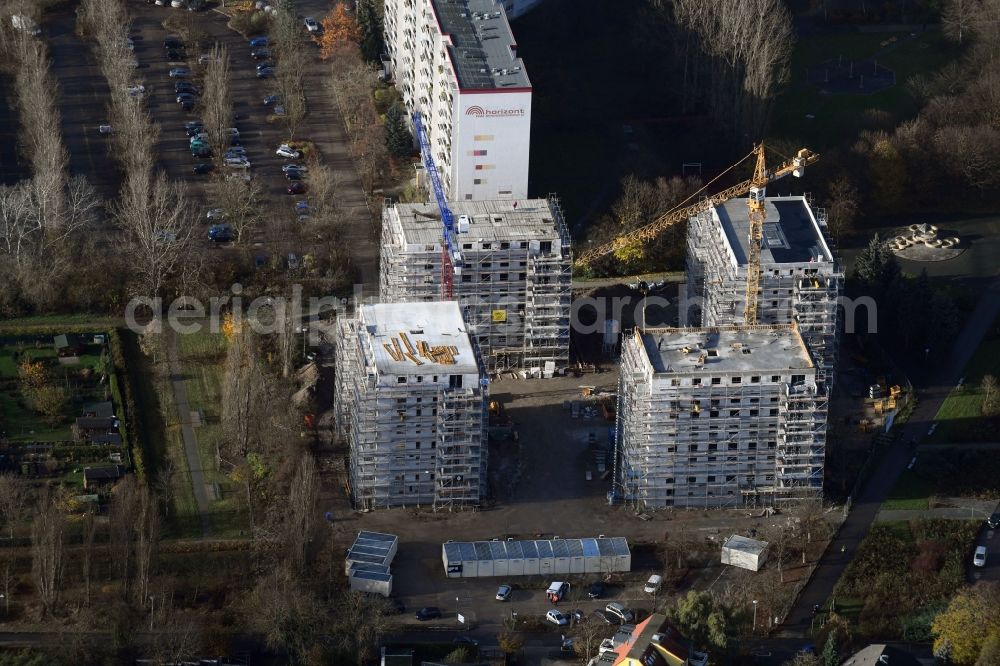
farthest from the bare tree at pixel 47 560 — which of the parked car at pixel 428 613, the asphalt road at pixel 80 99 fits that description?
the asphalt road at pixel 80 99

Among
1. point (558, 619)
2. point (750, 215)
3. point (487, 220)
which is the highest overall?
point (750, 215)

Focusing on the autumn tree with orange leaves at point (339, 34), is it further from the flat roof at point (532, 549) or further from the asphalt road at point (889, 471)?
the flat roof at point (532, 549)

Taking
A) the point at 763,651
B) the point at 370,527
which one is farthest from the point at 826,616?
the point at 370,527

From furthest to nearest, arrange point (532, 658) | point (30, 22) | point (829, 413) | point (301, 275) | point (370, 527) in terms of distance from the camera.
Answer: point (30, 22), point (301, 275), point (829, 413), point (370, 527), point (532, 658)

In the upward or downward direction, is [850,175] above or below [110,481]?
above

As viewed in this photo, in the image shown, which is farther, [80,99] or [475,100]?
[80,99]

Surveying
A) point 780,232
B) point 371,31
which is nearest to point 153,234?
point 371,31

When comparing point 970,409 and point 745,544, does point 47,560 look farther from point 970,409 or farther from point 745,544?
point 970,409

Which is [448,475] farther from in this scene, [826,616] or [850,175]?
[850,175]
